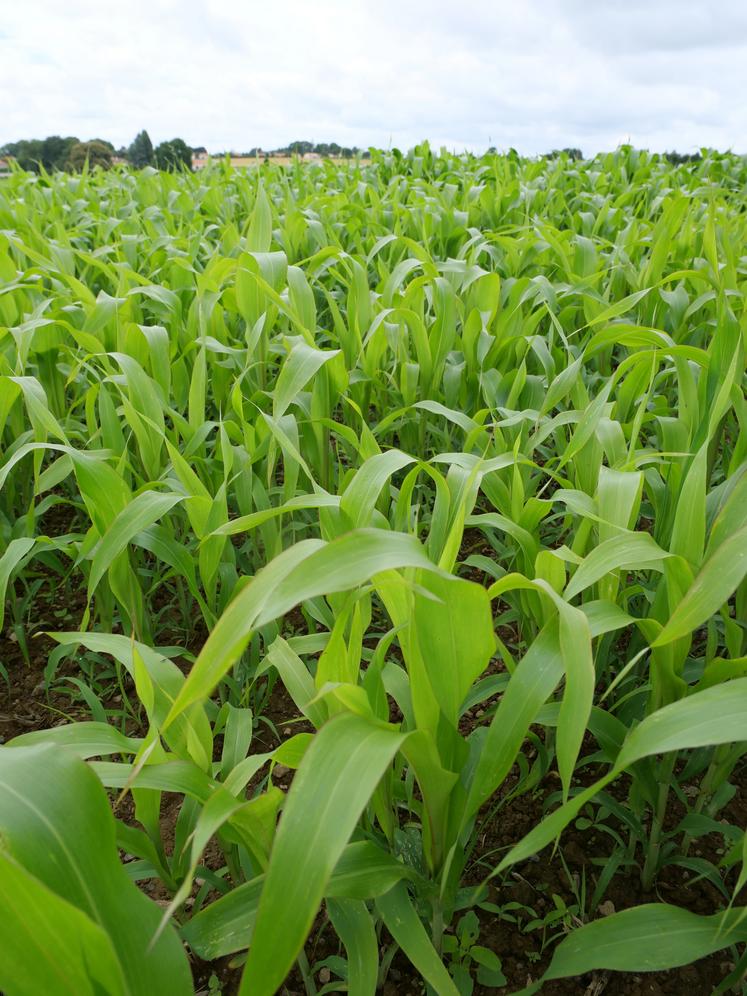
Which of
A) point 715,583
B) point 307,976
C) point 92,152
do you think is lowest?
point 307,976

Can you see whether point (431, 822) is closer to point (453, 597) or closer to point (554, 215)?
point (453, 597)

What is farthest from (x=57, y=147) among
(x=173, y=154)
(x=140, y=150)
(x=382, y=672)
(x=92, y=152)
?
(x=382, y=672)

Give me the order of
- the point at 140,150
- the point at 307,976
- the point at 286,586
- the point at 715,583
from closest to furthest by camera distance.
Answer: the point at 286,586 < the point at 715,583 < the point at 307,976 < the point at 140,150

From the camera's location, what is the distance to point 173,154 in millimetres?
5426

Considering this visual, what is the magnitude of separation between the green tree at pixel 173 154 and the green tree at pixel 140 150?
473 millimetres

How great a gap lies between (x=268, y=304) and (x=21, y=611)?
0.82m

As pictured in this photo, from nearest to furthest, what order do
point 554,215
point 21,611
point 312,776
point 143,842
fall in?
point 312,776
point 143,842
point 21,611
point 554,215

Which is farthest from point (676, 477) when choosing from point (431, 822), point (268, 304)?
point (268, 304)

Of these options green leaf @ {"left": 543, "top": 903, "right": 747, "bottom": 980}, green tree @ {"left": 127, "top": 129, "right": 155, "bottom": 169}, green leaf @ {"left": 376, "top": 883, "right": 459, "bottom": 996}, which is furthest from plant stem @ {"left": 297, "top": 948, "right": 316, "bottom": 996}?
green tree @ {"left": 127, "top": 129, "right": 155, "bottom": 169}

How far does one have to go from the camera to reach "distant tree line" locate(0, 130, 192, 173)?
562cm

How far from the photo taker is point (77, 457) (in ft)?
3.15

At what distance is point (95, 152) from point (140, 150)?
114 centimetres

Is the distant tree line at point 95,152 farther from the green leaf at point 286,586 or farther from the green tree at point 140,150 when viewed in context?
the green leaf at point 286,586

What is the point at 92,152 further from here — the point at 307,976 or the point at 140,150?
the point at 307,976
